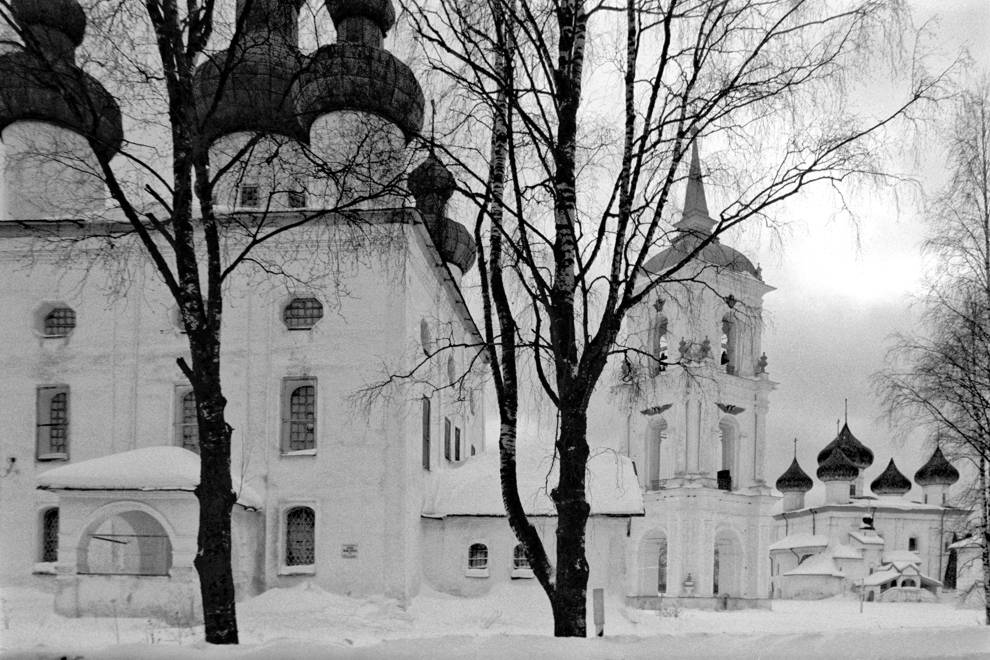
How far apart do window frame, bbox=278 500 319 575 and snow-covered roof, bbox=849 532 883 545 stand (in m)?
47.8

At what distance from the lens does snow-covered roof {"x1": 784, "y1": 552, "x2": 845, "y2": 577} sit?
56.2 m

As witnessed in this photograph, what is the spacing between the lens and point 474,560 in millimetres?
21062

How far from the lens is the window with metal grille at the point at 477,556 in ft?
68.7

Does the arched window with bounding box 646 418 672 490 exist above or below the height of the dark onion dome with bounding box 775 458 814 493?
above

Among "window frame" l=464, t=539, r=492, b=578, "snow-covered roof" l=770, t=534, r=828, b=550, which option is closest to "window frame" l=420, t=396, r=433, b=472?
"window frame" l=464, t=539, r=492, b=578

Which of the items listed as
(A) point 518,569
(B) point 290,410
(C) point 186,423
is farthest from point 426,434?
(C) point 186,423

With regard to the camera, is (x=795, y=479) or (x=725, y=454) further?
(x=795, y=479)

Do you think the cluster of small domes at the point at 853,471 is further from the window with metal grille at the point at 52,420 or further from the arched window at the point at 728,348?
the window with metal grille at the point at 52,420

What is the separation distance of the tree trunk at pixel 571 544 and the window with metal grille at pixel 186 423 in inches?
522

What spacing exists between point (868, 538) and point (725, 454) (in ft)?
85.8

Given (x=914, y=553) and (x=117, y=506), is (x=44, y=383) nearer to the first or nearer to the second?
(x=117, y=506)

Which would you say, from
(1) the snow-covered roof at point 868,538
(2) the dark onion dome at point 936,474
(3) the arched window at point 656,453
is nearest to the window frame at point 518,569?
(3) the arched window at point 656,453

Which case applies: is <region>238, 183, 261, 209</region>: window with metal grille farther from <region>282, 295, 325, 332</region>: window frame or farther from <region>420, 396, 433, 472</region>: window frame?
<region>420, 396, 433, 472</region>: window frame

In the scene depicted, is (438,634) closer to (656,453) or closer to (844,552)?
(656,453)
